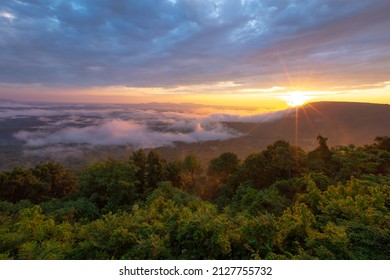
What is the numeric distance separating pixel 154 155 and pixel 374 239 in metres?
21.3

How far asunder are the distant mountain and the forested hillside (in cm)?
2369

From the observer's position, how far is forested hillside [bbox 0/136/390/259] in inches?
230

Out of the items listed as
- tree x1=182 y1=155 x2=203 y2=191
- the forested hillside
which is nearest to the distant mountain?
tree x1=182 y1=155 x2=203 y2=191

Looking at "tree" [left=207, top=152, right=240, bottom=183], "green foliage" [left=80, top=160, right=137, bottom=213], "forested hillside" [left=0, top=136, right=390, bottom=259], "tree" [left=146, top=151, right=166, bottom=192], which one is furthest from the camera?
"tree" [left=207, top=152, right=240, bottom=183]

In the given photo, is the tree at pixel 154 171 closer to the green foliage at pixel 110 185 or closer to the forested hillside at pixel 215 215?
the forested hillside at pixel 215 215

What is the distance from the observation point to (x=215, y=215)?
29.1ft

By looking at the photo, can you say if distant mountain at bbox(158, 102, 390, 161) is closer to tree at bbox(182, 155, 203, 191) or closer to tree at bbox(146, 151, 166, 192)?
tree at bbox(182, 155, 203, 191)

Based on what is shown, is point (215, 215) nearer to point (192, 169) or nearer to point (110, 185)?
point (110, 185)

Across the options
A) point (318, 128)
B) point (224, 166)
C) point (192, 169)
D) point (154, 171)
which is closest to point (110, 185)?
point (154, 171)

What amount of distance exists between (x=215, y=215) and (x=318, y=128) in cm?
9486

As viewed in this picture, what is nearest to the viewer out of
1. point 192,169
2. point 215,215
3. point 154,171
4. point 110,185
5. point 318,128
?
point 215,215

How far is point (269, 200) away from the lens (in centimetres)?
1474

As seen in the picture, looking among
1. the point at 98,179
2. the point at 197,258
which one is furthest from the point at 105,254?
the point at 98,179

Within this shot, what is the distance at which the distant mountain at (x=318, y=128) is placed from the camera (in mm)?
69062
